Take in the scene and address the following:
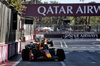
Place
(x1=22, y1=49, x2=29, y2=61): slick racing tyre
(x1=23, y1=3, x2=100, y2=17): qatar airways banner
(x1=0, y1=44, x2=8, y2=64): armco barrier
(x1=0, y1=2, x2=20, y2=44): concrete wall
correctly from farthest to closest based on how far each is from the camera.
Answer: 1. (x1=23, y1=3, x2=100, y2=17): qatar airways banner
2. (x1=22, y1=49, x2=29, y2=61): slick racing tyre
3. (x1=0, y1=2, x2=20, y2=44): concrete wall
4. (x1=0, y1=44, x2=8, y2=64): armco barrier

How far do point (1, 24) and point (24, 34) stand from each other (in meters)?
27.7

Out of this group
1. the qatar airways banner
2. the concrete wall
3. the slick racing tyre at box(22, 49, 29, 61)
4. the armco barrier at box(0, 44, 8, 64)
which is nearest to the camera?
the armco barrier at box(0, 44, 8, 64)

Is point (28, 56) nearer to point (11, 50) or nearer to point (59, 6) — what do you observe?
point (11, 50)

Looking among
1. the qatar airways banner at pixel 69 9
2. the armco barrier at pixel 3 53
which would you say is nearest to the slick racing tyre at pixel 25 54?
the armco barrier at pixel 3 53

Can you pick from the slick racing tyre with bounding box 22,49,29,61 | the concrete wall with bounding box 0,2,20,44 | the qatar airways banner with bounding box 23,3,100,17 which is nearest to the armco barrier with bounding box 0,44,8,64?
the concrete wall with bounding box 0,2,20,44

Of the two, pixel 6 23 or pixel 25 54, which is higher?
pixel 6 23

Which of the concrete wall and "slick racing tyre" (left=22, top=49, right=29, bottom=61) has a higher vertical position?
the concrete wall

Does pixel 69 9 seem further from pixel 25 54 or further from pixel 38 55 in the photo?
pixel 25 54

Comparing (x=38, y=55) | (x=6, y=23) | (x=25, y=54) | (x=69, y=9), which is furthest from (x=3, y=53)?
(x=69, y=9)

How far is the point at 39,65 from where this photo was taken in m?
13.6

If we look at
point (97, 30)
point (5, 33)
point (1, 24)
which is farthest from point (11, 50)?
point (97, 30)

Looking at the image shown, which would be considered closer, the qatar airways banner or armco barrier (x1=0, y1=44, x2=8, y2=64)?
armco barrier (x1=0, y1=44, x2=8, y2=64)

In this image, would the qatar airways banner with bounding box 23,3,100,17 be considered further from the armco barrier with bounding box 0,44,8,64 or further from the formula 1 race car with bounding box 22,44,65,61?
the armco barrier with bounding box 0,44,8,64

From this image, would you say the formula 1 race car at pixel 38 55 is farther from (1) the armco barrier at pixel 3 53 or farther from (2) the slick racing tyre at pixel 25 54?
(1) the armco barrier at pixel 3 53
